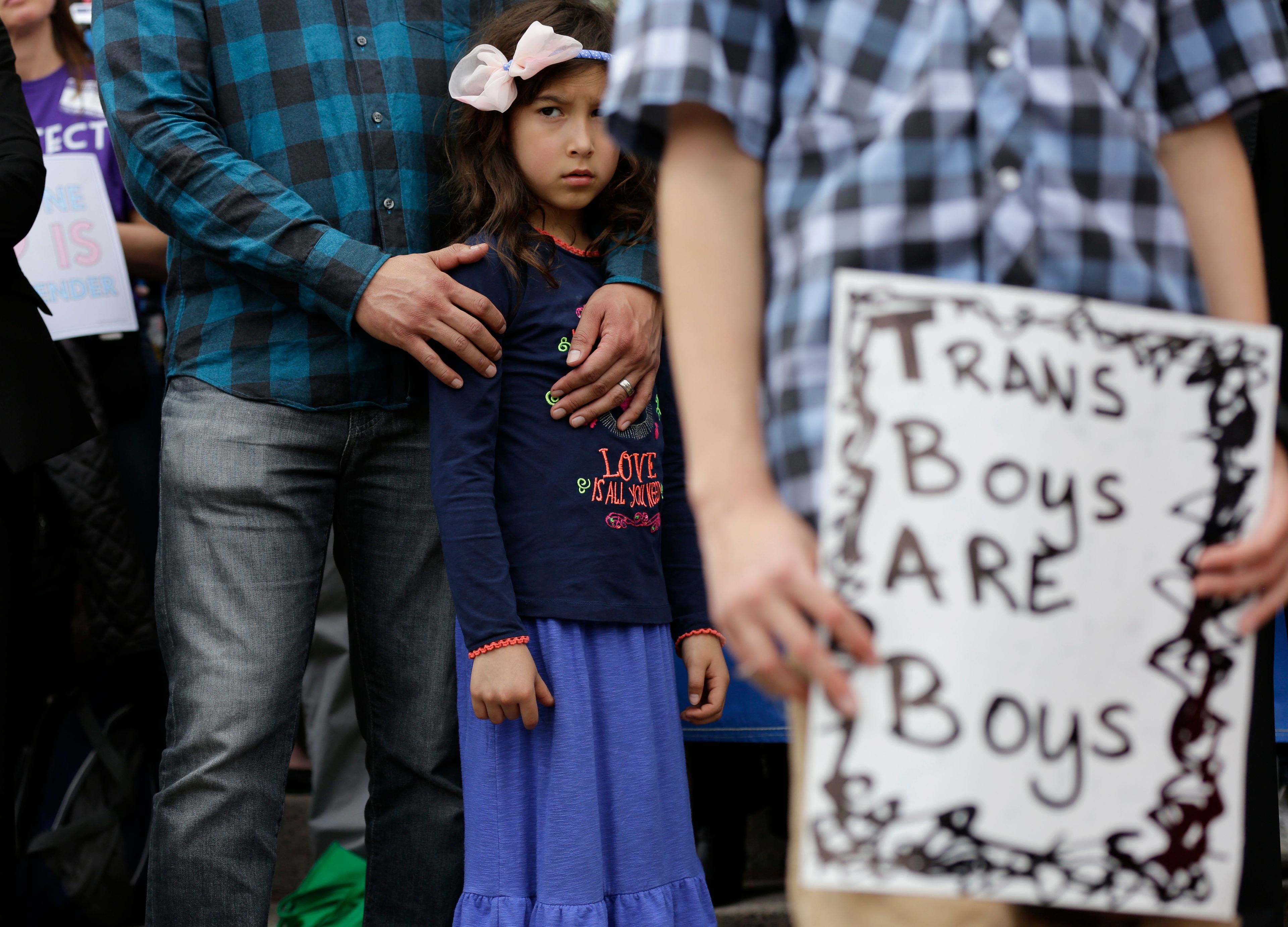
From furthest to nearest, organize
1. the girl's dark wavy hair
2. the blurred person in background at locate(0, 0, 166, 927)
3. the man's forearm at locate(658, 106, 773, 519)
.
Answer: the blurred person in background at locate(0, 0, 166, 927) → the girl's dark wavy hair → the man's forearm at locate(658, 106, 773, 519)

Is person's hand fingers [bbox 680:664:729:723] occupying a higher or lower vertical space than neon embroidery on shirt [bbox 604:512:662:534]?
lower

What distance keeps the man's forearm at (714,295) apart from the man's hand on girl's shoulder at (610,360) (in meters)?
0.93

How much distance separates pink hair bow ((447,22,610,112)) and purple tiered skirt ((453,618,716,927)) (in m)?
0.85

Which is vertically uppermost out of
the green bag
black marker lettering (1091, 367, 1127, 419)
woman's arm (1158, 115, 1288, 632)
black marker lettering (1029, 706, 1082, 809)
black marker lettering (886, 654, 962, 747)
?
woman's arm (1158, 115, 1288, 632)

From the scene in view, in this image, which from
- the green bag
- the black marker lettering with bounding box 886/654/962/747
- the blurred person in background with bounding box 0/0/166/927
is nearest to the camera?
the black marker lettering with bounding box 886/654/962/747

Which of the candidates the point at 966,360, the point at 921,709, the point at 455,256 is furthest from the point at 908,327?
the point at 455,256

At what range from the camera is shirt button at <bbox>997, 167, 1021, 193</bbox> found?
2.97ft

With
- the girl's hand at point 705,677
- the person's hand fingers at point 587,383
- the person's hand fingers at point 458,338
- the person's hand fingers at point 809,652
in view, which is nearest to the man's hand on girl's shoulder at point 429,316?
the person's hand fingers at point 458,338

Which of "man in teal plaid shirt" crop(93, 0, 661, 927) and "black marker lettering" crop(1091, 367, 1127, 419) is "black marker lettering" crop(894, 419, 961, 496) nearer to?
"black marker lettering" crop(1091, 367, 1127, 419)

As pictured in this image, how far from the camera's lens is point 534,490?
76.6 inches

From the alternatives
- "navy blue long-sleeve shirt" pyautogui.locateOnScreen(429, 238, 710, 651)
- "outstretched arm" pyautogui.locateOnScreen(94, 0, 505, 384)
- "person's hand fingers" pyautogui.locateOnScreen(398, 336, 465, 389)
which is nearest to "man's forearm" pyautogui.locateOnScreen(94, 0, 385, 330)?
"outstretched arm" pyautogui.locateOnScreen(94, 0, 505, 384)

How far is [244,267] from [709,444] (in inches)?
50.2

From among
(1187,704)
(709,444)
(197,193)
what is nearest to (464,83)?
(197,193)

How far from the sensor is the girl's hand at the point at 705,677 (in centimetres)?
208
